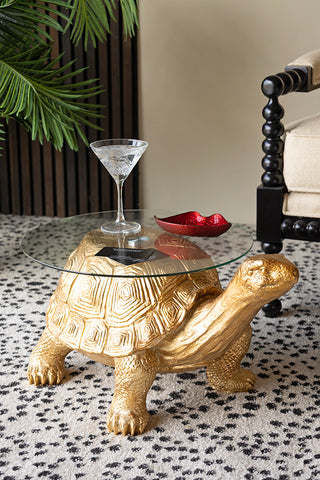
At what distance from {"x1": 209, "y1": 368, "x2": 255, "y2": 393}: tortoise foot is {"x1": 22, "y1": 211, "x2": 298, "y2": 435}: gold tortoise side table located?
12 cm

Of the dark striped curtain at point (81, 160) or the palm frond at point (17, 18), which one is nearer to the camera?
the palm frond at point (17, 18)

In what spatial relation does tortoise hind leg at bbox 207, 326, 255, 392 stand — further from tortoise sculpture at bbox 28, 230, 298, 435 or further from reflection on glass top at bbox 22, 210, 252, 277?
reflection on glass top at bbox 22, 210, 252, 277

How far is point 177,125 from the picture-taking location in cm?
293

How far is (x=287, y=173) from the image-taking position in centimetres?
184

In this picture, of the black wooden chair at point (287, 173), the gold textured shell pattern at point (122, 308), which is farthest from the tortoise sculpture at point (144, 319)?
the black wooden chair at point (287, 173)

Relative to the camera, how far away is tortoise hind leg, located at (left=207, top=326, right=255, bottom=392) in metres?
1.54

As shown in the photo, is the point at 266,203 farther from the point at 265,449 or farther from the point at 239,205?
the point at 239,205

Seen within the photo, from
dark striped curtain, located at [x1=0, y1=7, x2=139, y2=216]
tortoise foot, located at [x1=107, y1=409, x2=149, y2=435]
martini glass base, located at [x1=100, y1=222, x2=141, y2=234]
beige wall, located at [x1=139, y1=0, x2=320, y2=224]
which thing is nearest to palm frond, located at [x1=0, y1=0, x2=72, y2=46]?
dark striped curtain, located at [x1=0, y1=7, x2=139, y2=216]

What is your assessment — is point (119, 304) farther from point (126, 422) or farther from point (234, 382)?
point (234, 382)

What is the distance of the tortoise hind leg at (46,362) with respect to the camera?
1.59 m

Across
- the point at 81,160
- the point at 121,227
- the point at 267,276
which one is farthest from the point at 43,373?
the point at 81,160

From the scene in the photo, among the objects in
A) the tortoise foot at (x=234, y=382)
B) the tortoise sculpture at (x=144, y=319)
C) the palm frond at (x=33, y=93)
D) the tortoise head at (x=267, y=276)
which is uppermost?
the palm frond at (x=33, y=93)

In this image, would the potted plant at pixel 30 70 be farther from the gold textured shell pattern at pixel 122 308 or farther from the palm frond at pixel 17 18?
the gold textured shell pattern at pixel 122 308

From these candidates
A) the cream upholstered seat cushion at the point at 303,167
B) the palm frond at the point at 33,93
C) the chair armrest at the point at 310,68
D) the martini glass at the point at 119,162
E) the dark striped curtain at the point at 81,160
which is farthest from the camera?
the dark striped curtain at the point at 81,160
